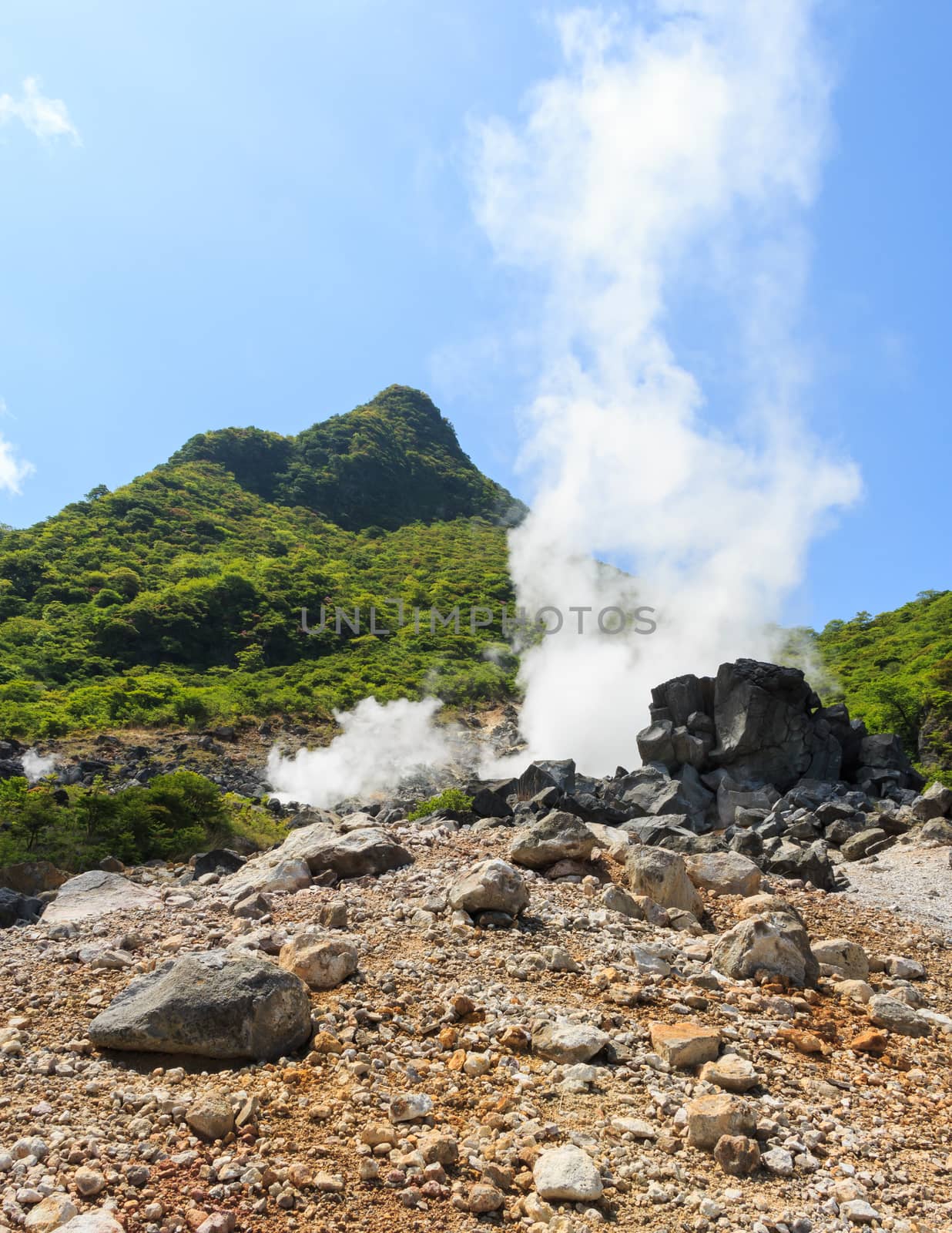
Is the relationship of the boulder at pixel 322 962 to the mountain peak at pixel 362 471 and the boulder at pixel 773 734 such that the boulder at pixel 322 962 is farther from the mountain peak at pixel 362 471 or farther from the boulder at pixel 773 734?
the mountain peak at pixel 362 471

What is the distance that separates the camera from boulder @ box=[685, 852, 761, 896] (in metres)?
10.0

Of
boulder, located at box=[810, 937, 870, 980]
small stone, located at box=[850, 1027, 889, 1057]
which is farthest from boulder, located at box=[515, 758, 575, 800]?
small stone, located at box=[850, 1027, 889, 1057]

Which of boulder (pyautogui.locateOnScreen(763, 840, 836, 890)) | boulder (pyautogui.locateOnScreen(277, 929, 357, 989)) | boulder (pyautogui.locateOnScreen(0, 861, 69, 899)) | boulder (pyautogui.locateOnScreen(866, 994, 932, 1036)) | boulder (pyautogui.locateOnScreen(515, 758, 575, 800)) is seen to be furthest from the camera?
boulder (pyautogui.locateOnScreen(515, 758, 575, 800))

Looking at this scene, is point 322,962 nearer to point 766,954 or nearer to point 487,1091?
point 487,1091

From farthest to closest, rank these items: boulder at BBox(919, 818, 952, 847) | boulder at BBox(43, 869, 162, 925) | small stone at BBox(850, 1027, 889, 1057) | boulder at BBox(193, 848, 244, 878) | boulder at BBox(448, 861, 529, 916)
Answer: boulder at BBox(919, 818, 952, 847), boulder at BBox(193, 848, 244, 878), boulder at BBox(43, 869, 162, 925), boulder at BBox(448, 861, 529, 916), small stone at BBox(850, 1027, 889, 1057)

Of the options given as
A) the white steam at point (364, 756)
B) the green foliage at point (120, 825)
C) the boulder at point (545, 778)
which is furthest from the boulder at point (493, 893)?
the white steam at point (364, 756)

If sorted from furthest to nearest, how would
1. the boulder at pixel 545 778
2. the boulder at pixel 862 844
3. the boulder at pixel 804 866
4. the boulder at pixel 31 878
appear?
the boulder at pixel 545 778, the boulder at pixel 862 844, the boulder at pixel 804 866, the boulder at pixel 31 878

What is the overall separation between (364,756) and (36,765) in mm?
12319

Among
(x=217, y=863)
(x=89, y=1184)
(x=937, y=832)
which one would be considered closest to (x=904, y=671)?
(x=937, y=832)

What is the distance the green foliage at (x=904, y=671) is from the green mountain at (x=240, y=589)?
20.8m

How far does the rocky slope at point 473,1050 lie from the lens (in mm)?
4109

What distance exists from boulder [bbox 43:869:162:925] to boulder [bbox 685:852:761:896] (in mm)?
6319

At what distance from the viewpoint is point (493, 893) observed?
25.6ft

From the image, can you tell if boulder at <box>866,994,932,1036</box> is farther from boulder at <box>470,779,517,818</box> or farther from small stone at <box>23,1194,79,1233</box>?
boulder at <box>470,779,517,818</box>
